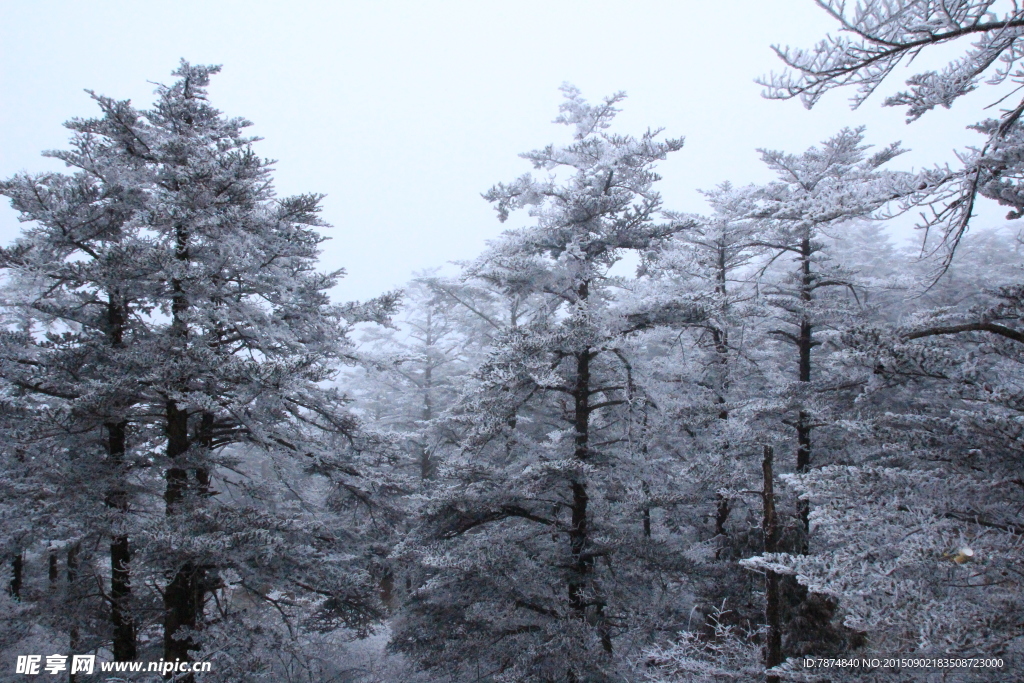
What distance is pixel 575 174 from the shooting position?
10.1 meters

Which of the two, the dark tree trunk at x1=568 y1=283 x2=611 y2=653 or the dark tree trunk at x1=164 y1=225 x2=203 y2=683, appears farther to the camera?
the dark tree trunk at x1=568 y1=283 x2=611 y2=653

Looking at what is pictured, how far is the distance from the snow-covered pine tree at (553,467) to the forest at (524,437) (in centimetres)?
7

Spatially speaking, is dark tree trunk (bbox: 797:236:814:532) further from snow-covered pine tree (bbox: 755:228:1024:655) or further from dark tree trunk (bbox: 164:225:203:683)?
dark tree trunk (bbox: 164:225:203:683)

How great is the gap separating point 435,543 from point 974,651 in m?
7.77

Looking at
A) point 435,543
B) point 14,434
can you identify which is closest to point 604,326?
point 435,543

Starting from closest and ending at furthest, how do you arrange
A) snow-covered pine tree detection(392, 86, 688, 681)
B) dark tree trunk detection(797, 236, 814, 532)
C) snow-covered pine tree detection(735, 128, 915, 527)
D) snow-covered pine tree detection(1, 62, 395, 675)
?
snow-covered pine tree detection(1, 62, 395, 675)
snow-covered pine tree detection(392, 86, 688, 681)
snow-covered pine tree detection(735, 128, 915, 527)
dark tree trunk detection(797, 236, 814, 532)

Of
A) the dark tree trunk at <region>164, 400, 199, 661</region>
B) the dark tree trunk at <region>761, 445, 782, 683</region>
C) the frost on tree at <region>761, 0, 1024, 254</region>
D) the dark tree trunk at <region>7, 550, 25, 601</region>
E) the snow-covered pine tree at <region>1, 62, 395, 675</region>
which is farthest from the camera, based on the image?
the dark tree trunk at <region>7, 550, 25, 601</region>

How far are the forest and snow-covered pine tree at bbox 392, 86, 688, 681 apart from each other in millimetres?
67

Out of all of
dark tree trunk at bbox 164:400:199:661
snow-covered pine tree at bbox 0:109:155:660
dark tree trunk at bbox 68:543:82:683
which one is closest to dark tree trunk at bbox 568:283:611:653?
dark tree trunk at bbox 164:400:199:661

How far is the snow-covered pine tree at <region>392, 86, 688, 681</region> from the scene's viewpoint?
30.3 feet

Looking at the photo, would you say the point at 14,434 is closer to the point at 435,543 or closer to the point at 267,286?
the point at 267,286

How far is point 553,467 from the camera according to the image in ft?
28.8

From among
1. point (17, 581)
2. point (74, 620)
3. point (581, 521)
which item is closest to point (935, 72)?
point (581, 521)

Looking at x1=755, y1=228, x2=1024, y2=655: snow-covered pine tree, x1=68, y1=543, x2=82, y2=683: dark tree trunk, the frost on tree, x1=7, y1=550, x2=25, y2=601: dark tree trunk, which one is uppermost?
the frost on tree
